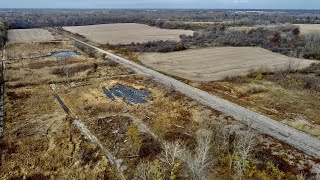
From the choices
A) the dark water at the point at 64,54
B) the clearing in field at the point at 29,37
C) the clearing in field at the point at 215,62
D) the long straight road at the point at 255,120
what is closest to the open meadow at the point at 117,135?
the long straight road at the point at 255,120

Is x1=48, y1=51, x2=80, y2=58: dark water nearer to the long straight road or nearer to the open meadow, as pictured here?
the open meadow

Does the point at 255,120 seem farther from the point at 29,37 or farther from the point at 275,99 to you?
the point at 29,37

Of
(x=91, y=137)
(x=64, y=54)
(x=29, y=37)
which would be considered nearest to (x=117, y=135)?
(x=91, y=137)

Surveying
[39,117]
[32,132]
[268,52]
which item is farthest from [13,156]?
[268,52]

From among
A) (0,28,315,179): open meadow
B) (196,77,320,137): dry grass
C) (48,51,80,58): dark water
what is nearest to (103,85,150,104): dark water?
(0,28,315,179): open meadow

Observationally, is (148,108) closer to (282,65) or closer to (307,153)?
(307,153)
